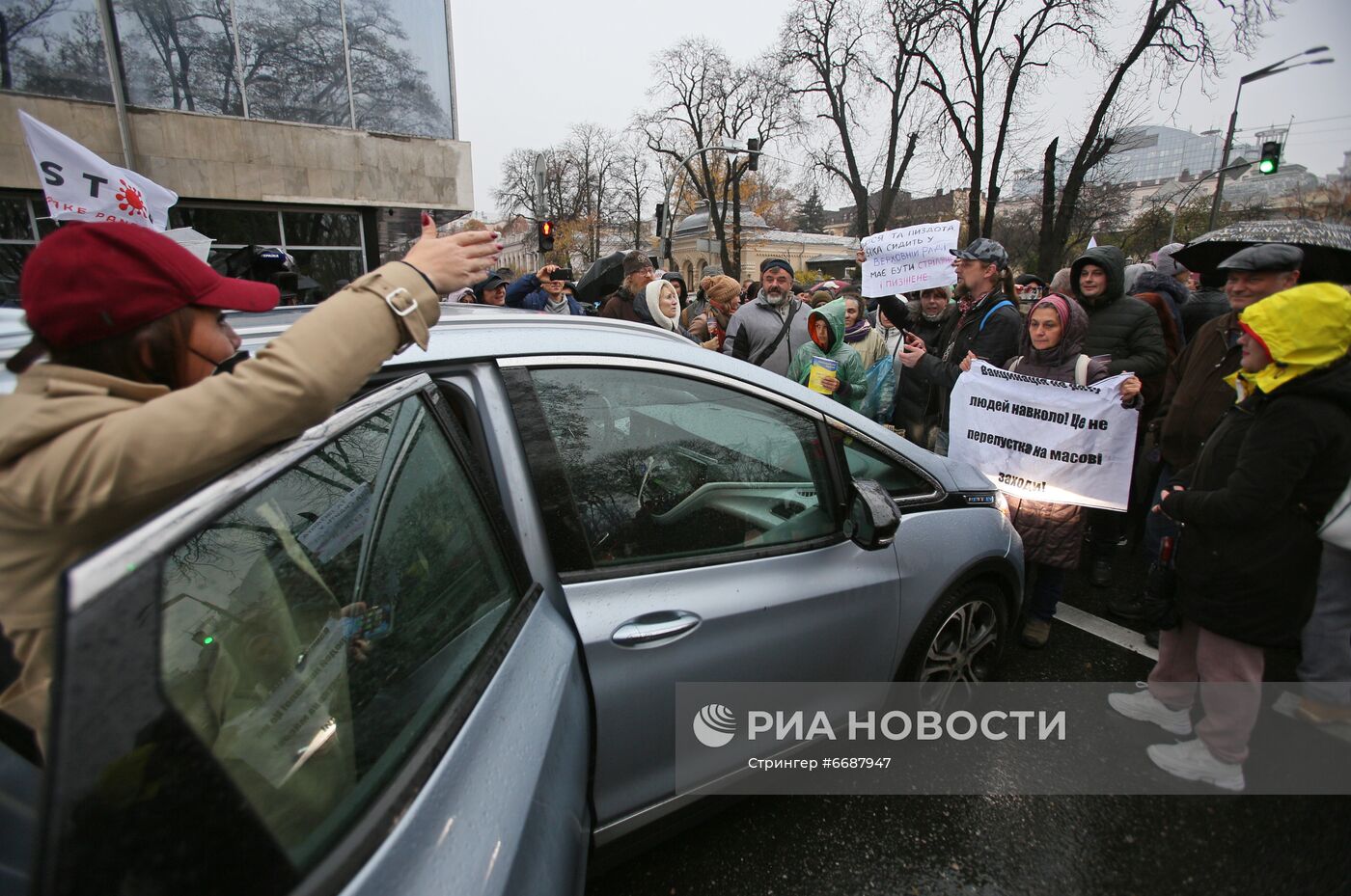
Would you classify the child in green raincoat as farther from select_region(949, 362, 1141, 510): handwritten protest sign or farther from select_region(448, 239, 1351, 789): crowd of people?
select_region(949, 362, 1141, 510): handwritten protest sign

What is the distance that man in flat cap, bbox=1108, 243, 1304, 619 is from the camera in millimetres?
3080

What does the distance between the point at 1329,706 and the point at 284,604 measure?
3.75m

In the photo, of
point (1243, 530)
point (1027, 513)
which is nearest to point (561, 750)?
point (1243, 530)

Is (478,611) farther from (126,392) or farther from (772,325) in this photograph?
(772,325)

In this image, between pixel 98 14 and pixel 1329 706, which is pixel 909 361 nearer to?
pixel 1329 706

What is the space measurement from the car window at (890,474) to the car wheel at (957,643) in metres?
0.41

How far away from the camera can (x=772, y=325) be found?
5.36 metres

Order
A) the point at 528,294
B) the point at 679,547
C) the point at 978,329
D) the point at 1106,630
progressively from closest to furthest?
the point at 679,547
the point at 1106,630
the point at 978,329
the point at 528,294

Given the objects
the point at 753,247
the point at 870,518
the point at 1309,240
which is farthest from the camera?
the point at 753,247

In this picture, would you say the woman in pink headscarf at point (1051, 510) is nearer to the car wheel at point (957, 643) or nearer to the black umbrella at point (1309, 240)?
the car wheel at point (957, 643)

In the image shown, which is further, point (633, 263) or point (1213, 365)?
point (633, 263)

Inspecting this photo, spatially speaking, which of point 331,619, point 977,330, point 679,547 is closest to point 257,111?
point 977,330

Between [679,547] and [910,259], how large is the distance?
3.81m

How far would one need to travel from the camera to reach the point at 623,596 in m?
1.68
